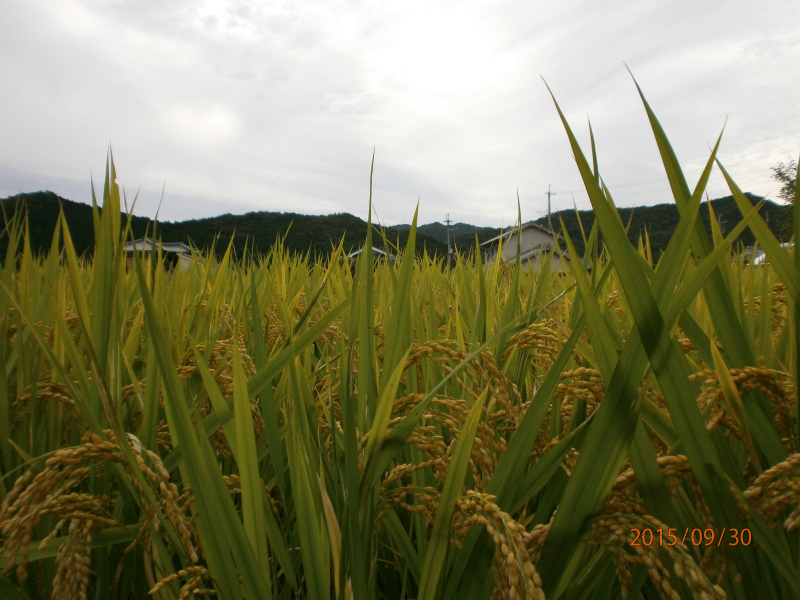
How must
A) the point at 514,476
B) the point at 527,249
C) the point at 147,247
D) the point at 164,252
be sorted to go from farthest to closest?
1. the point at 527,249
2. the point at 147,247
3. the point at 164,252
4. the point at 514,476

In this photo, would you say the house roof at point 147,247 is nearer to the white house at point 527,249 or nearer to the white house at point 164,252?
the white house at point 164,252

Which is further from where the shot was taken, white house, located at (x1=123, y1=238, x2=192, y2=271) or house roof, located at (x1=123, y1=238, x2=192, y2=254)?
white house, located at (x1=123, y1=238, x2=192, y2=271)

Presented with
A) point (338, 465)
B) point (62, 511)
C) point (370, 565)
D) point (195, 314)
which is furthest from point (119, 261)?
point (195, 314)

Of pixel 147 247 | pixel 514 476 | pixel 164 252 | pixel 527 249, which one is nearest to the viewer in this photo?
A: pixel 514 476

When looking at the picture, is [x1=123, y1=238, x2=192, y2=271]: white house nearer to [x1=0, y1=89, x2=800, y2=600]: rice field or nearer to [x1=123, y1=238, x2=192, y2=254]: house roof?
[x1=123, y1=238, x2=192, y2=254]: house roof
